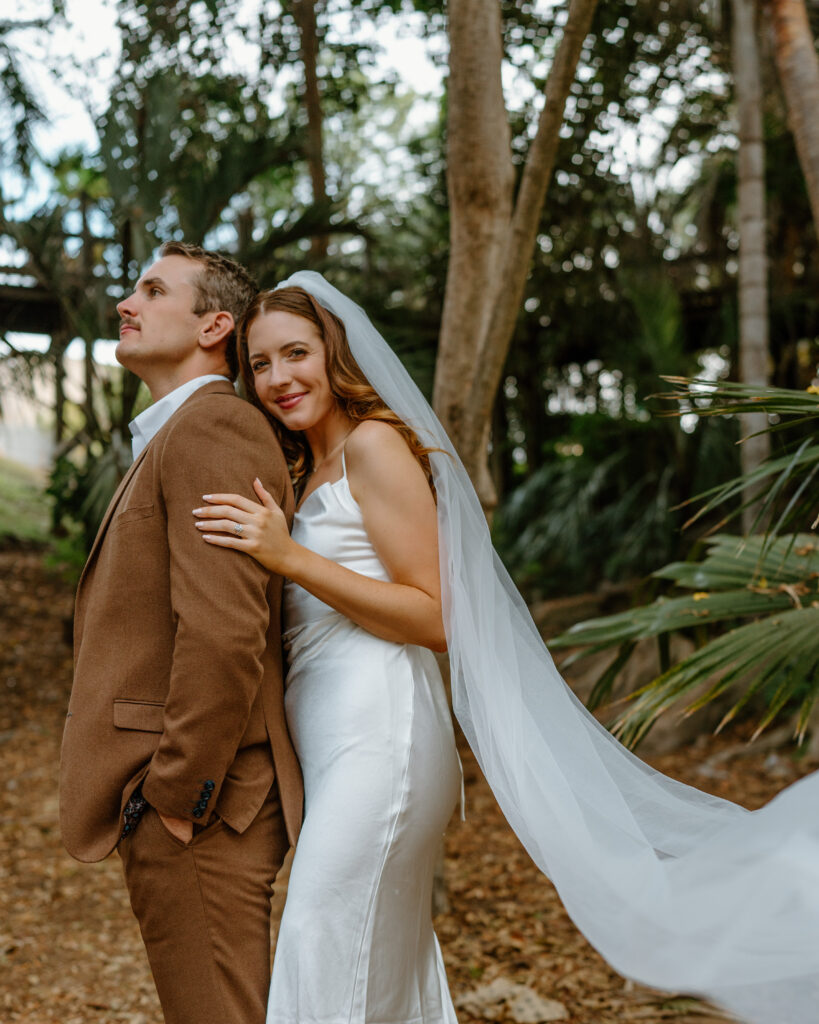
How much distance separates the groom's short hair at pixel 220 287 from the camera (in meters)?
2.23

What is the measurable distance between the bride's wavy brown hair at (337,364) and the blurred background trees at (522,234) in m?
1.24

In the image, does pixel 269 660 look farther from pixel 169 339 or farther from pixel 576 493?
pixel 576 493

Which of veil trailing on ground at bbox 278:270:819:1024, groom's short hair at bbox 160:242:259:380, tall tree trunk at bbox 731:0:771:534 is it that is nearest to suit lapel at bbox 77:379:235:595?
groom's short hair at bbox 160:242:259:380

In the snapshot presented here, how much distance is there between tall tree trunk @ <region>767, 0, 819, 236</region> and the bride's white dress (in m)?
3.01

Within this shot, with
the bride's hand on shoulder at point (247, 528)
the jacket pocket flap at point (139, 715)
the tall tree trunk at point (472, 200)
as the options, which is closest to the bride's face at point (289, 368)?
the bride's hand on shoulder at point (247, 528)

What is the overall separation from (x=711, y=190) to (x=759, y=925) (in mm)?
9478

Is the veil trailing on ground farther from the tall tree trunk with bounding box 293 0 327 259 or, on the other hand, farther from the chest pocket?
the tall tree trunk with bounding box 293 0 327 259

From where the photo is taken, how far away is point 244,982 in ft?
5.96

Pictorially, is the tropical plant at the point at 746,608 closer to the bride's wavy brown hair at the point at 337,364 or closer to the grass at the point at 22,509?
the bride's wavy brown hair at the point at 337,364

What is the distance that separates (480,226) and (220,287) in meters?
1.65

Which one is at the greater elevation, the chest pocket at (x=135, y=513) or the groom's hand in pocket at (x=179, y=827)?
the chest pocket at (x=135, y=513)

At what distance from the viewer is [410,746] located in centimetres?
197

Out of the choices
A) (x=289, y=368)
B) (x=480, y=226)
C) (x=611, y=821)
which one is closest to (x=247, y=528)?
(x=289, y=368)

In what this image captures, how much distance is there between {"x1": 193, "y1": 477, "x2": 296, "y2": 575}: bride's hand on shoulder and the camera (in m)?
1.81
